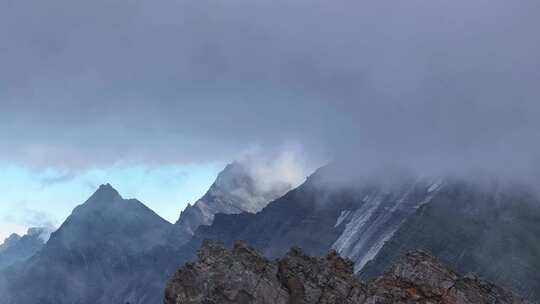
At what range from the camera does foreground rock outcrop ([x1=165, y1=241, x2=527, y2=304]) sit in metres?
77.8

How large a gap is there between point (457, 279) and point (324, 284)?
59.5 ft

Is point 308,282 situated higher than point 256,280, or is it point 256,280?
point 308,282

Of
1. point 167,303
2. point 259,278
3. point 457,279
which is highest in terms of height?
point 457,279

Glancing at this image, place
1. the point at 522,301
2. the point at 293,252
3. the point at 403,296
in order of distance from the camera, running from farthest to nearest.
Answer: the point at 293,252 → the point at 522,301 → the point at 403,296

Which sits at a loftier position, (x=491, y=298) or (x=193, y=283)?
(x=491, y=298)

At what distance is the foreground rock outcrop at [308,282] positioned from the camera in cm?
7775

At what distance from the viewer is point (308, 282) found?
9300cm

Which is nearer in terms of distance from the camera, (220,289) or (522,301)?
(522,301)

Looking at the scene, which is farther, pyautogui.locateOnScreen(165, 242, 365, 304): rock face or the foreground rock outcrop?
pyautogui.locateOnScreen(165, 242, 365, 304): rock face

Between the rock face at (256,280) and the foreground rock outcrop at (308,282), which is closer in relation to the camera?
the foreground rock outcrop at (308,282)

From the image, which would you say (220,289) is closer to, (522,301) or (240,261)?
(240,261)

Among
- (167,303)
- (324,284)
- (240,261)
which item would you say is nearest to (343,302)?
(324,284)

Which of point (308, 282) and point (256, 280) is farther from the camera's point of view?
point (308, 282)

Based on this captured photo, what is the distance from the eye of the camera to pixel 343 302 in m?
88.8
